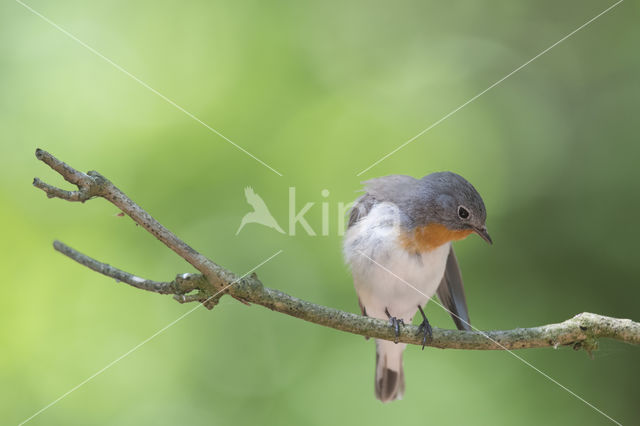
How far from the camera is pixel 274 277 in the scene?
20.7 ft

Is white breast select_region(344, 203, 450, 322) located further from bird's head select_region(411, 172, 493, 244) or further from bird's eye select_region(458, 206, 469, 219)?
bird's eye select_region(458, 206, 469, 219)

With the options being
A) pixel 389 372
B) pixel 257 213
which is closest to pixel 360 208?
pixel 257 213

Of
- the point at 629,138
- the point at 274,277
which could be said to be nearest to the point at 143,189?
the point at 274,277

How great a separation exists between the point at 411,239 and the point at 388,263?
0.28 metres

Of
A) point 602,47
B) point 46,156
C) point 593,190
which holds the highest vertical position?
point 602,47

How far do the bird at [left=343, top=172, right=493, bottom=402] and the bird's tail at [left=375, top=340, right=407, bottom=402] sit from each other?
71 centimetres

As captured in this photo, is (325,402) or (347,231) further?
(325,402)

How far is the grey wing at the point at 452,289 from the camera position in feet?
17.0

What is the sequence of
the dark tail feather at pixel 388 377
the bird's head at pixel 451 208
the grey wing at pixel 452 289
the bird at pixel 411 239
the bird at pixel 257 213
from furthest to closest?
the dark tail feather at pixel 388 377, the bird at pixel 257 213, the grey wing at pixel 452 289, the bird at pixel 411 239, the bird's head at pixel 451 208

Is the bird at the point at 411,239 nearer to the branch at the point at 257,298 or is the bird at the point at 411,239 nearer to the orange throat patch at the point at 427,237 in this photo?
the orange throat patch at the point at 427,237

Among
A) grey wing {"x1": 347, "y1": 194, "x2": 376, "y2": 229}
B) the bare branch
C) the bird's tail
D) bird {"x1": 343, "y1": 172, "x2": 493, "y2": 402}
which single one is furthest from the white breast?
the bare branch

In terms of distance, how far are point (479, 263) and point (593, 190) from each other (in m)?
1.36

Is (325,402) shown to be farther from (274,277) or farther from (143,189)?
(143,189)

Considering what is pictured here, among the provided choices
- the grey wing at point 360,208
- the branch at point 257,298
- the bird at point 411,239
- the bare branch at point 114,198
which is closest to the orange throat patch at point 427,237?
the bird at point 411,239
